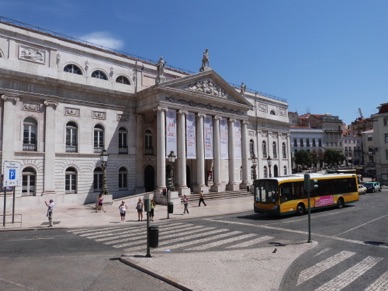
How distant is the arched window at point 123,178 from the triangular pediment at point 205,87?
32.1 feet

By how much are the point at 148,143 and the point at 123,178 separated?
201 inches

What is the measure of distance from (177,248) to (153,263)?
2.55 metres

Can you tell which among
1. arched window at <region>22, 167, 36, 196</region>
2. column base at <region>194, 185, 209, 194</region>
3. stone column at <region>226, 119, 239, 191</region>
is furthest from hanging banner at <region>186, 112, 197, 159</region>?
arched window at <region>22, 167, 36, 196</region>

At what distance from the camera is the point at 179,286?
8.40 meters

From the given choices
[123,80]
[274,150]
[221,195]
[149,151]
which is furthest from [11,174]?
[274,150]

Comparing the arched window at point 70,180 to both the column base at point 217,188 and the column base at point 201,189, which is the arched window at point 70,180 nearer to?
the column base at point 201,189

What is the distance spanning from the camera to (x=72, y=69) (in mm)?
32719

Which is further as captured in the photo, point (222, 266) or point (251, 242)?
point (251, 242)

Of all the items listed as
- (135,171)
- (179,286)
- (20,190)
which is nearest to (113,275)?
(179,286)

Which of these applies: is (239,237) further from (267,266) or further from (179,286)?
(179,286)

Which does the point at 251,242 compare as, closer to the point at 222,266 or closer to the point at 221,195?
the point at 222,266

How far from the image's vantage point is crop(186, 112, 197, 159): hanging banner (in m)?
36.1

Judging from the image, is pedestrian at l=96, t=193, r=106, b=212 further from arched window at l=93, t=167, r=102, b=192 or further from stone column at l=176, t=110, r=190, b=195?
stone column at l=176, t=110, r=190, b=195

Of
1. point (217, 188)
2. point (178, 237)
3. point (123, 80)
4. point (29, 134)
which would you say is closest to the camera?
point (178, 237)
